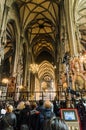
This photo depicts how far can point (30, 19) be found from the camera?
2164cm

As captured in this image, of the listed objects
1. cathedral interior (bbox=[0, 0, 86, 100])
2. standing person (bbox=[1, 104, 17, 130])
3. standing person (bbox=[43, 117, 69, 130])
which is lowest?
standing person (bbox=[1, 104, 17, 130])

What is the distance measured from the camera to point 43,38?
27594mm

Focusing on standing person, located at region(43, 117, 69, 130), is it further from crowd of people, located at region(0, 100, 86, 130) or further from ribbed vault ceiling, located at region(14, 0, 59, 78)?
ribbed vault ceiling, located at region(14, 0, 59, 78)

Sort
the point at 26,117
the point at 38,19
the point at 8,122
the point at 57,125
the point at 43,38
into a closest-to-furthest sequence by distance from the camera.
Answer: the point at 57,125, the point at 8,122, the point at 26,117, the point at 38,19, the point at 43,38

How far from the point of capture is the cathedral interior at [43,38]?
1172 cm

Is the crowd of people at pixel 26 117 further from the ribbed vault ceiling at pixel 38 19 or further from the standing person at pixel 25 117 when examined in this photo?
the ribbed vault ceiling at pixel 38 19

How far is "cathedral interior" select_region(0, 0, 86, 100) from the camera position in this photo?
38.4 feet

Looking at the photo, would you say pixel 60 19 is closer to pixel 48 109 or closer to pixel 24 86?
pixel 24 86

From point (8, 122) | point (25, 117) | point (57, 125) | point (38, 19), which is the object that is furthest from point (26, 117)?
point (38, 19)

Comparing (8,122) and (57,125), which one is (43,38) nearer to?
(8,122)

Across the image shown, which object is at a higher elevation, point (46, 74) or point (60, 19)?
point (60, 19)

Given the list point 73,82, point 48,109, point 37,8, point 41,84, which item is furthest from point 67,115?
point 41,84

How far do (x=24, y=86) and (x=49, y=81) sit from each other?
20.6 metres

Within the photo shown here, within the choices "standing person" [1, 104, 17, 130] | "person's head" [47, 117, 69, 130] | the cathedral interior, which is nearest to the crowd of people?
"standing person" [1, 104, 17, 130]
